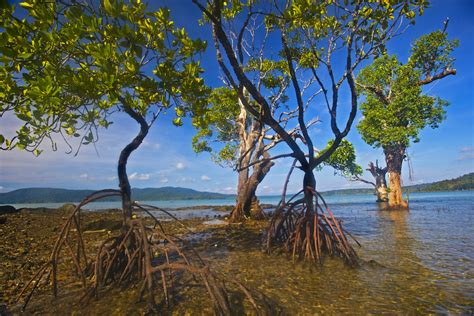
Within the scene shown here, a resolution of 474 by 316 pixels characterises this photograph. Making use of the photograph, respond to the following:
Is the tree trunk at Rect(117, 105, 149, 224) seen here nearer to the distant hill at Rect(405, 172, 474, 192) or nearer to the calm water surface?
the calm water surface

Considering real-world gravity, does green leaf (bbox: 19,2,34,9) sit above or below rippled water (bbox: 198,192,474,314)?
above

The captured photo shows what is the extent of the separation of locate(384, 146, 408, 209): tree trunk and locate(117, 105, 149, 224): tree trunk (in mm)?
23406

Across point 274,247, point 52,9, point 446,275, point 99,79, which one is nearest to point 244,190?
point 274,247

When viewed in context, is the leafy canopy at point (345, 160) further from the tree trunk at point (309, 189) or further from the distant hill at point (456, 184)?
the distant hill at point (456, 184)

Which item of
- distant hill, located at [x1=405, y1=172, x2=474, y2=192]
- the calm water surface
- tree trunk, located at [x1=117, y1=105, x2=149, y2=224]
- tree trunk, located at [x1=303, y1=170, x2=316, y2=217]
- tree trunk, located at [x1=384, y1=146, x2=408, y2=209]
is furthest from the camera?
distant hill, located at [x1=405, y1=172, x2=474, y2=192]

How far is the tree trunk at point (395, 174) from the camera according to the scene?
23641 mm

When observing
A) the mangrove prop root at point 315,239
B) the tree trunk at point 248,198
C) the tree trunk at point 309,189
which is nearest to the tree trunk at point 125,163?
the mangrove prop root at point 315,239

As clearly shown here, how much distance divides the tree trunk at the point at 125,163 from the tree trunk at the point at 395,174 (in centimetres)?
2341

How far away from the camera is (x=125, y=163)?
21.3 ft

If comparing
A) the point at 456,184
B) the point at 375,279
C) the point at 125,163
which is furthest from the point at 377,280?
the point at 456,184

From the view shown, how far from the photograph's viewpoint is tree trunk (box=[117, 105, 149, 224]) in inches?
238

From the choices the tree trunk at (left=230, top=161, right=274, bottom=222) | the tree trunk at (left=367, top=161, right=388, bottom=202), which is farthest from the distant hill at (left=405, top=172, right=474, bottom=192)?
the tree trunk at (left=230, top=161, right=274, bottom=222)

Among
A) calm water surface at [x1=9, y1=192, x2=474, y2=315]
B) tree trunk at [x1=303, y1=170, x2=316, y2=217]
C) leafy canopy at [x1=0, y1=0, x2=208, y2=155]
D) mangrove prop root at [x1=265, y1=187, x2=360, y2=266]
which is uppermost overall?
leafy canopy at [x1=0, y1=0, x2=208, y2=155]

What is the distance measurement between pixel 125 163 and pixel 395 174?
24.1m
